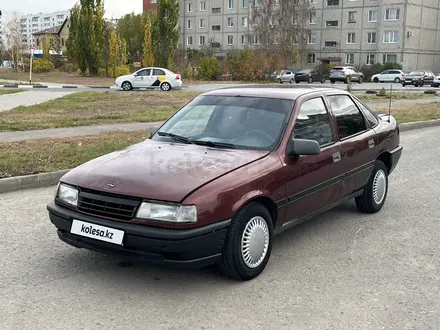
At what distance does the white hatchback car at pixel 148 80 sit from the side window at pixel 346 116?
23.8 meters

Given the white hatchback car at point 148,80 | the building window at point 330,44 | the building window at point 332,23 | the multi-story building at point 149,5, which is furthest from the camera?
the multi-story building at point 149,5

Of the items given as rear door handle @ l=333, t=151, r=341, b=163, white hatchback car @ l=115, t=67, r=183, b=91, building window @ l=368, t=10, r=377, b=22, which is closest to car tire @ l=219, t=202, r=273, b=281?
rear door handle @ l=333, t=151, r=341, b=163

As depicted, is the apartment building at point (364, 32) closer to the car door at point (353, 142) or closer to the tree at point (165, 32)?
the tree at point (165, 32)

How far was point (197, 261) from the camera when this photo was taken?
3645mm

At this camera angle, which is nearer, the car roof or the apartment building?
the car roof

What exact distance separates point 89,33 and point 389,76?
100 ft

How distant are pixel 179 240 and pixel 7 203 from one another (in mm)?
3621

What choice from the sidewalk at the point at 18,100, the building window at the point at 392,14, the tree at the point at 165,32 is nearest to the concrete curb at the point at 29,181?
the sidewalk at the point at 18,100

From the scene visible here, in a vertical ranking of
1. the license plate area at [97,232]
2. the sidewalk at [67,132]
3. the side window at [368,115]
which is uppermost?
the side window at [368,115]

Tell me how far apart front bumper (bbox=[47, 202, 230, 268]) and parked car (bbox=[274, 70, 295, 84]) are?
133 ft

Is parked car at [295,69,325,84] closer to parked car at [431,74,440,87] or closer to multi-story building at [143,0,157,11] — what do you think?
parked car at [431,74,440,87]

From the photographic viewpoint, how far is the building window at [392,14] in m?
58.4

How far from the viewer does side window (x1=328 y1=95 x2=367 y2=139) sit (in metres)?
5.38

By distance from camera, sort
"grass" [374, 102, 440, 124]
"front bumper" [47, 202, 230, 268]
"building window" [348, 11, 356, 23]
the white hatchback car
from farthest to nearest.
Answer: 1. "building window" [348, 11, 356, 23]
2. the white hatchback car
3. "grass" [374, 102, 440, 124]
4. "front bumper" [47, 202, 230, 268]
